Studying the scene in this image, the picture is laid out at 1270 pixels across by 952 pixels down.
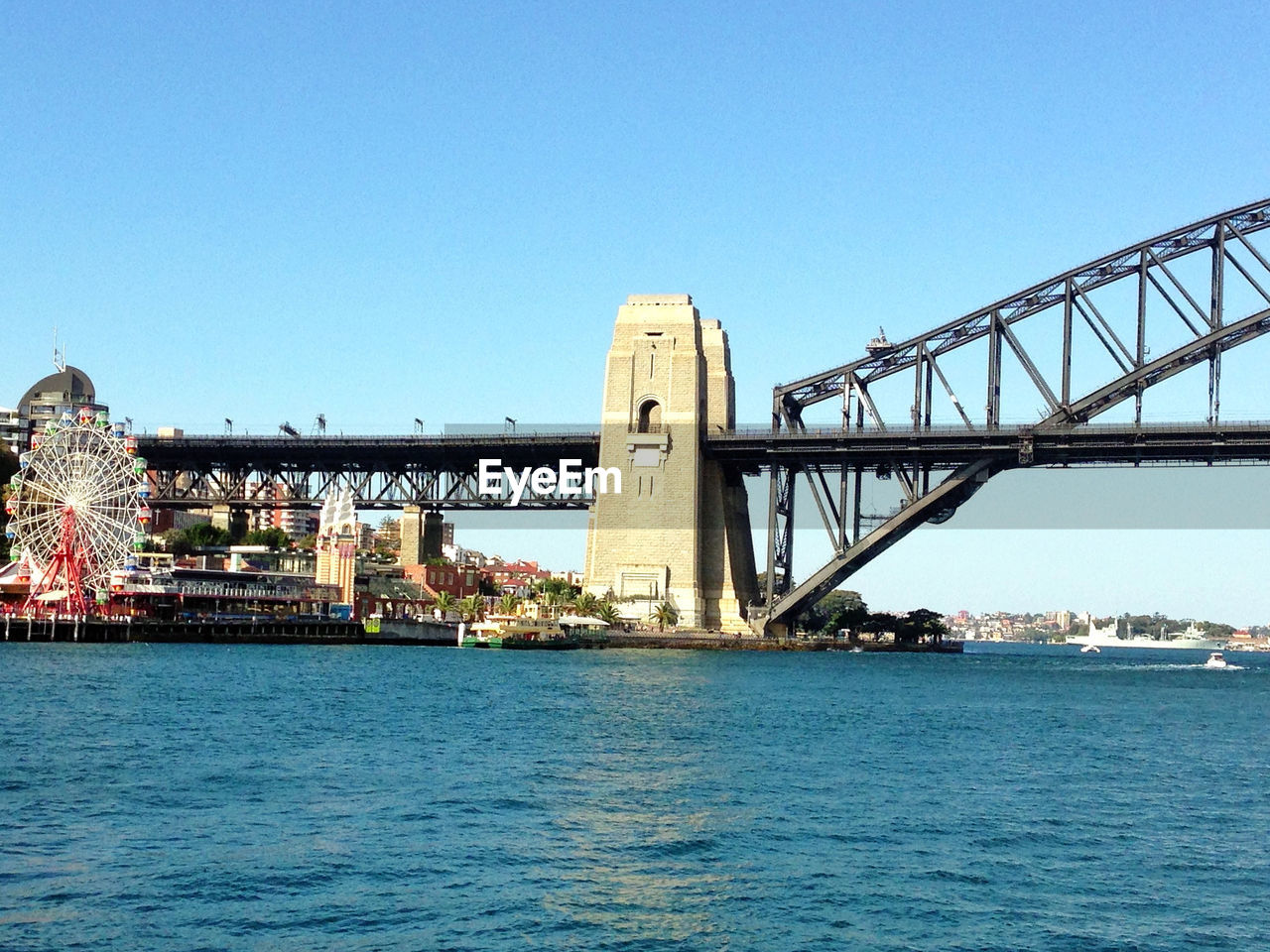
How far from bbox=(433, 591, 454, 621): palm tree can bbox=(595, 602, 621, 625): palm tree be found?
26450 millimetres

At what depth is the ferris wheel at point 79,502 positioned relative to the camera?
334ft

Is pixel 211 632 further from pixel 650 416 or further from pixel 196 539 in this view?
pixel 650 416

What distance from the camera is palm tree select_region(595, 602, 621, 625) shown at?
121 m

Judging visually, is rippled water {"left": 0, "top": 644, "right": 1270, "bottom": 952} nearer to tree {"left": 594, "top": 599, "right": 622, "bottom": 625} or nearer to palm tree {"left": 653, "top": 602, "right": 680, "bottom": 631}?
palm tree {"left": 653, "top": 602, "right": 680, "bottom": 631}

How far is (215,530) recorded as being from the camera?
154 metres

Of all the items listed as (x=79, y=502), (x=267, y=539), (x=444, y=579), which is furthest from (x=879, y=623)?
(x=79, y=502)

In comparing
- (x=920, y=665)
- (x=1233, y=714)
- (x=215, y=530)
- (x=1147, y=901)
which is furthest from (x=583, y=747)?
(x=215, y=530)

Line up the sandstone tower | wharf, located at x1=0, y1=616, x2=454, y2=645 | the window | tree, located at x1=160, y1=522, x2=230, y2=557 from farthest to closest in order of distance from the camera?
tree, located at x1=160, y1=522, x2=230, y2=557 < the window < the sandstone tower < wharf, located at x1=0, y1=616, x2=454, y2=645

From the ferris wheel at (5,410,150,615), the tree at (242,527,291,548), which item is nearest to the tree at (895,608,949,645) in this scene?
the tree at (242,527,291,548)

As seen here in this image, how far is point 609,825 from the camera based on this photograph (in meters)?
33.8

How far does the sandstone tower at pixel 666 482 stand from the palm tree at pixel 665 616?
61cm

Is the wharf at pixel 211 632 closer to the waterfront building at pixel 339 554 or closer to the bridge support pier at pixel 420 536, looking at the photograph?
the waterfront building at pixel 339 554

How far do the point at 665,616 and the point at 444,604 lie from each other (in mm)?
34463

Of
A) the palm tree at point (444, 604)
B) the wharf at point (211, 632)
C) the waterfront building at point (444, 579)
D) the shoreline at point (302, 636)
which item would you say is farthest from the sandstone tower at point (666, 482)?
the waterfront building at point (444, 579)
